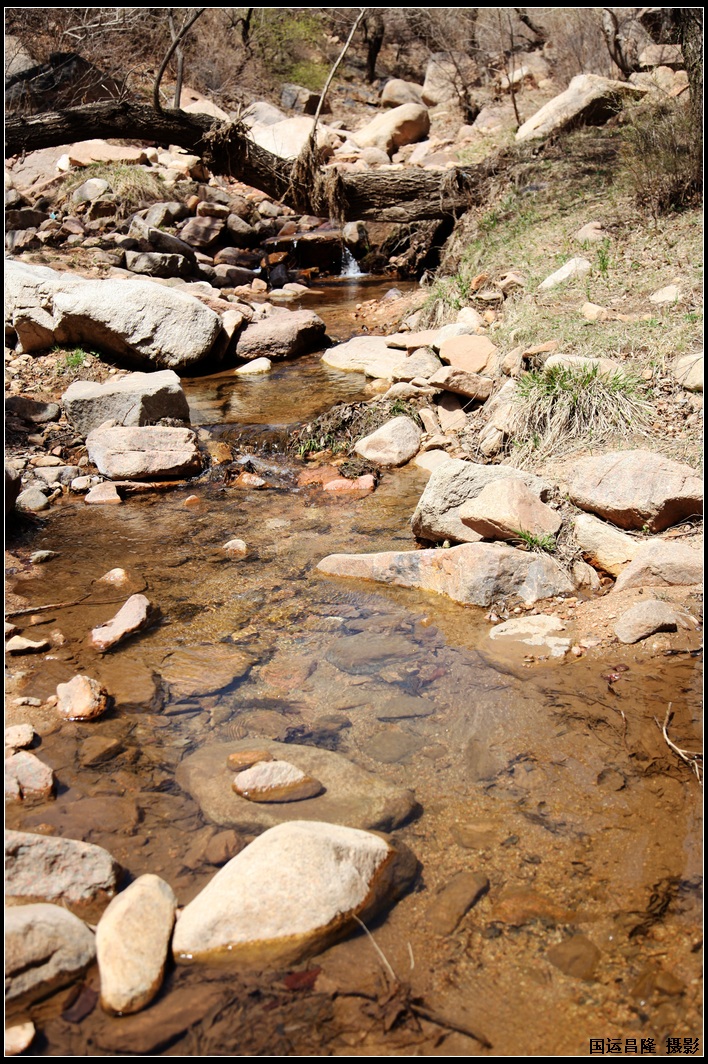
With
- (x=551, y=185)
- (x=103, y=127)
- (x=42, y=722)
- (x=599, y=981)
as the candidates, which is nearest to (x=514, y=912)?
(x=599, y=981)

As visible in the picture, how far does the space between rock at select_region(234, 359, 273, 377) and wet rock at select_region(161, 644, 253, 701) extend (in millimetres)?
4677

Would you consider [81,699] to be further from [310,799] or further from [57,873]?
[310,799]

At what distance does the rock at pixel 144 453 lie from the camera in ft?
17.9

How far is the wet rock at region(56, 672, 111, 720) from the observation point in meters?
2.96

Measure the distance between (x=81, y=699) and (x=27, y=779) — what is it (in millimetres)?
457

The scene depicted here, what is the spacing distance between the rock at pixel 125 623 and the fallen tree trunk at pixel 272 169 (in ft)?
26.4

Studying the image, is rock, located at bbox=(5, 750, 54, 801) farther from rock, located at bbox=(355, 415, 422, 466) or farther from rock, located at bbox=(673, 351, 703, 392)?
rock, located at bbox=(673, 351, 703, 392)

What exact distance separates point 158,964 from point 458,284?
6.86 metres

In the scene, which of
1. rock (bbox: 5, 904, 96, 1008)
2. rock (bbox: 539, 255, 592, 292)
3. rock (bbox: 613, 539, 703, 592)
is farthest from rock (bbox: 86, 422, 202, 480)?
rock (bbox: 5, 904, 96, 1008)

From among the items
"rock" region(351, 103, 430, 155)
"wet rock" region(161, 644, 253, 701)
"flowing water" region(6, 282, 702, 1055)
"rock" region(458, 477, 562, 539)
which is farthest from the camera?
"rock" region(351, 103, 430, 155)

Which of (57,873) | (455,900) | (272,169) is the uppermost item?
(272,169)

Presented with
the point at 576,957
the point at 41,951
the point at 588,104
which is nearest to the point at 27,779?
the point at 41,951

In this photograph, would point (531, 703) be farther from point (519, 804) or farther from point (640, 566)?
point (640, 566)

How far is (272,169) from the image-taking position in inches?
420
